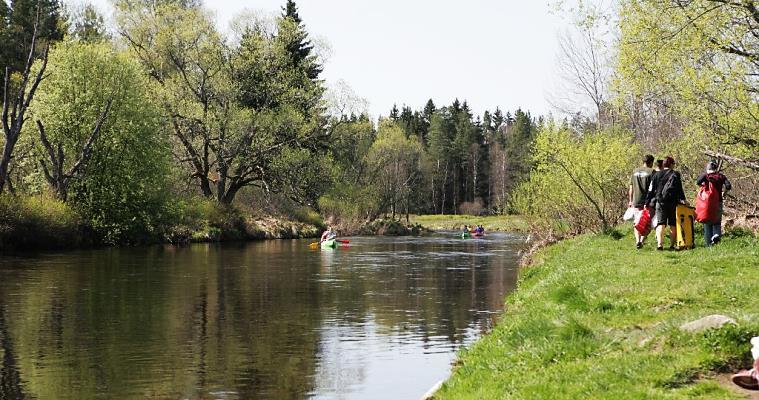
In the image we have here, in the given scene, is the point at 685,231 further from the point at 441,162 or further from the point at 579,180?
the point at 441,162

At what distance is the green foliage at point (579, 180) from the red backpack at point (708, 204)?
966 centimetres

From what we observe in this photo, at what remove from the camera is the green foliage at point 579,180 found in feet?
100

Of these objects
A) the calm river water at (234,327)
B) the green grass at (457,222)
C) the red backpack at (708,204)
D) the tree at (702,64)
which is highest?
the tree at (702,64)

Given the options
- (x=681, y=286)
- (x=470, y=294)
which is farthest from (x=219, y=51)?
(x=681, y=286)

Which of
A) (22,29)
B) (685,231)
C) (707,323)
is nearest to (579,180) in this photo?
(685,231)

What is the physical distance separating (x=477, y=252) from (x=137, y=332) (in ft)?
99.2

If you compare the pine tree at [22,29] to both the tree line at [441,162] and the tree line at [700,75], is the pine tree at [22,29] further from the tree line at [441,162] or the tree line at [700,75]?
the tree line at [700,75]

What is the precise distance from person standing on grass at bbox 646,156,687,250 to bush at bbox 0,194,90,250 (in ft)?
99.3

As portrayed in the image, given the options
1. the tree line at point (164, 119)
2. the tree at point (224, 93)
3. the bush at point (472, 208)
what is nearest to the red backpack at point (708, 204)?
the tree line at point (164, 119)

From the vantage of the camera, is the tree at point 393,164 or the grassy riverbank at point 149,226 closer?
the grassy riverbank at point 149,226

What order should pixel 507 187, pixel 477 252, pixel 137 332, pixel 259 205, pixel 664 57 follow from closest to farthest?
pixel 137 332 < pixel 664 57 < pixel 477 252 < pixel 259 205 < pixel 507 187

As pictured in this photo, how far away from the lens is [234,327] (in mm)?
17656

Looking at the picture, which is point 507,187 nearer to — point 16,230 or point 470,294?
point 16,230

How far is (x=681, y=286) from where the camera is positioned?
43.7ft
